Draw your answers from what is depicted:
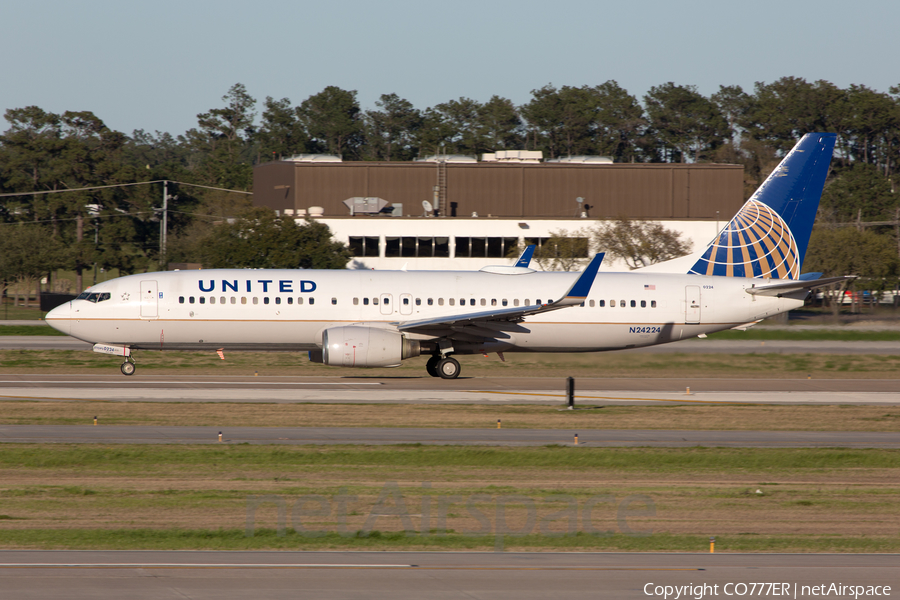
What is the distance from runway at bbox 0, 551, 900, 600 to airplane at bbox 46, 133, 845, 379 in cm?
1946

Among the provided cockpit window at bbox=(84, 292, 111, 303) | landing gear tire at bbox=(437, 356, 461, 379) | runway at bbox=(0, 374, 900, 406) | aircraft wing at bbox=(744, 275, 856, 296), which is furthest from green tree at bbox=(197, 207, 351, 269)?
aircraft wing at bbox=(744, 275, 856, 296)

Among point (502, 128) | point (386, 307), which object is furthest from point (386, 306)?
point (502, 128)

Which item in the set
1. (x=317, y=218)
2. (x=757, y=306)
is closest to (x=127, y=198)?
(x=317, y=218)

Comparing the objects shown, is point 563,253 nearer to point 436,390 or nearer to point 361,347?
point 361,347

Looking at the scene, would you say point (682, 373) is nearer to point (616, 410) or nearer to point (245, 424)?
point (616, 410)

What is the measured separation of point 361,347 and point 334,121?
127161mm

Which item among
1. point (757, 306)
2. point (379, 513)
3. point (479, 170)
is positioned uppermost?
point (479, 170)

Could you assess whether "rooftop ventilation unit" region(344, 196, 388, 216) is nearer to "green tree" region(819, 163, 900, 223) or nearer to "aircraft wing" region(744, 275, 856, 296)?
"aircraft wing" region(744, 275, 856, 296)

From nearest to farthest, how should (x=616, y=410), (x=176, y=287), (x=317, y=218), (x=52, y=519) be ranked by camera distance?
(x=52, y=519)
(x=616, y=410)
(x=176, y=287)
(x=317, y=218)

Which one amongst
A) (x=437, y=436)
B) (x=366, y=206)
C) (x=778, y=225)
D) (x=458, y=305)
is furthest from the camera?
(x=366, y=206)

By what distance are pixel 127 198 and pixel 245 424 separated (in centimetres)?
8399

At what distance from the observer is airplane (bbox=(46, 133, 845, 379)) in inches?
1291

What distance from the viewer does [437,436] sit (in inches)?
865

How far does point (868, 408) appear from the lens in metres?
27.6
